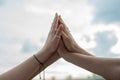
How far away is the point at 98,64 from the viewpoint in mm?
1511

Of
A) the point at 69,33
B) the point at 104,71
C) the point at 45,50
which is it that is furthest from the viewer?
the point at 69,33

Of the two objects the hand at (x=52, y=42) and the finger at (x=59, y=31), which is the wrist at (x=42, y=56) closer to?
the hand at (x=52, y=42)

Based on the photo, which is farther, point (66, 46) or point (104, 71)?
point (66, 46)

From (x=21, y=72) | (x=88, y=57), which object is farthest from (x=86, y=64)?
(x=21, y=72)

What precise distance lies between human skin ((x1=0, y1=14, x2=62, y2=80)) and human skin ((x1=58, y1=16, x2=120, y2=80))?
0.03 meters

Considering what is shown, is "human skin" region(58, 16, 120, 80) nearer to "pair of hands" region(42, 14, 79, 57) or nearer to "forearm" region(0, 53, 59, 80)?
"pair of hands" region(42, 14, 79, 57)

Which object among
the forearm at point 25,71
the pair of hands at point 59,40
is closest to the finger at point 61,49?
the pair of hands at point 59,40

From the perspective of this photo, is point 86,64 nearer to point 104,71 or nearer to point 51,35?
point 104,71

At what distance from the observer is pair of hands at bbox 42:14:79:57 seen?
162 cm

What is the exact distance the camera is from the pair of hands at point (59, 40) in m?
1.62

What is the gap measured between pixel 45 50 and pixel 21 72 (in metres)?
0.16

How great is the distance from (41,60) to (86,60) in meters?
0.19

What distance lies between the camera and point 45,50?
5.24 feet

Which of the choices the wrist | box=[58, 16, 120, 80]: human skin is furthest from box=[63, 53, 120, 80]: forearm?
the wrist
